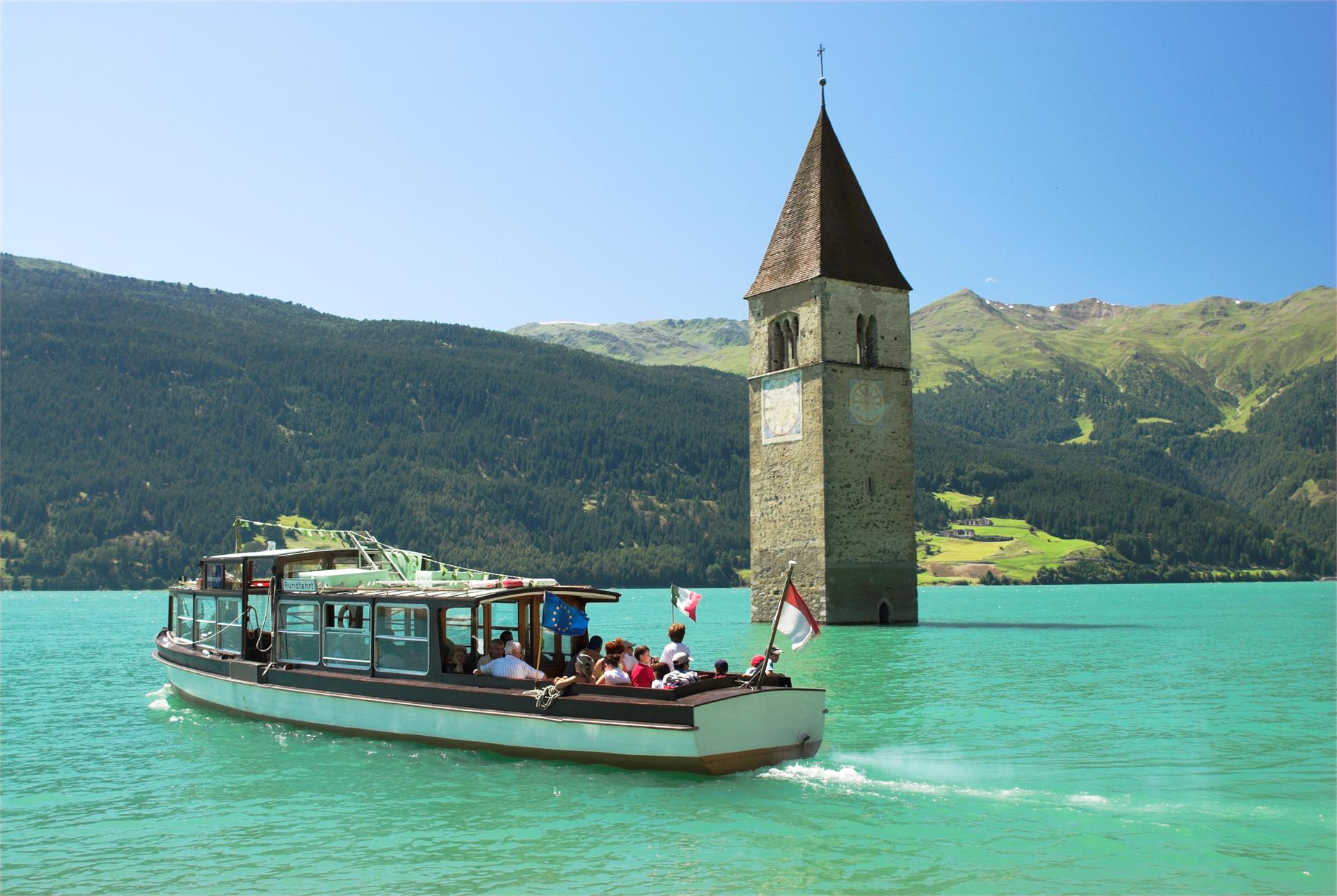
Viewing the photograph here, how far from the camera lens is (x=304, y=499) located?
19275cm

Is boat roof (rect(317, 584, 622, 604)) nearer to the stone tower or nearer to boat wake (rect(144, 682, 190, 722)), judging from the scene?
boat wake (rect(144, 682, 190, 722))

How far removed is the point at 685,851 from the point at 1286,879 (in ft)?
20.5

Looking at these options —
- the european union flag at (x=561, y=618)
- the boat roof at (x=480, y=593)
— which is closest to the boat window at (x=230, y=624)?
the boat roof at (x=480, y=593)

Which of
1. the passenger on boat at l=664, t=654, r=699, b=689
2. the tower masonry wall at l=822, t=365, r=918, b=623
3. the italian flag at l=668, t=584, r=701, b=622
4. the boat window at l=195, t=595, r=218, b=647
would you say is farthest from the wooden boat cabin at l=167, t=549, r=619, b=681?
the tower masonry wall at l=822, t=365, r=918, b=623

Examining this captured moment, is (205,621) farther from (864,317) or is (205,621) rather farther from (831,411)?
(864,317)

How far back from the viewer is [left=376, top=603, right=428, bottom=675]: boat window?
20.1 m

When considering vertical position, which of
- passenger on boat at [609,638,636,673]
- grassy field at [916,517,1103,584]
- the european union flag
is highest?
the european union flag

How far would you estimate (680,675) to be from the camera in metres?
17.2

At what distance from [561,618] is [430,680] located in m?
2.82

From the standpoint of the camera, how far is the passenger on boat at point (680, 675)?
56.1 ft

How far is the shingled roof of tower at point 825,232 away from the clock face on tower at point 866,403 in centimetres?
470

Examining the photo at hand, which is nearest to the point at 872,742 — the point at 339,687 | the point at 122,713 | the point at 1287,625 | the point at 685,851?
the point at 685,851

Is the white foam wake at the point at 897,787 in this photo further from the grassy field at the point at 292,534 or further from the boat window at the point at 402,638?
the grassy field at the point at 292,534

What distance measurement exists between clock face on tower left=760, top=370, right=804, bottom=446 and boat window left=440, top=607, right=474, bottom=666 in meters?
32.0
